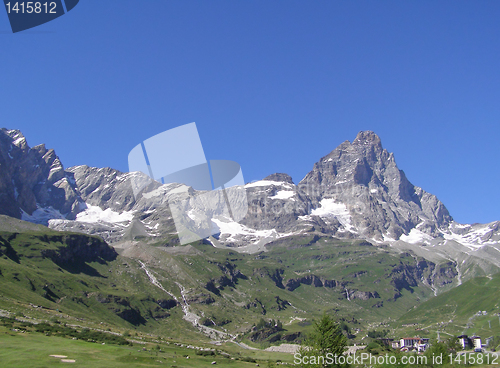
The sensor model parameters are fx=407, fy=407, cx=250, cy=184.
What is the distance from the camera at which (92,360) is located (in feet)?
156

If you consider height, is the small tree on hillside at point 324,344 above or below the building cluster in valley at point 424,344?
above

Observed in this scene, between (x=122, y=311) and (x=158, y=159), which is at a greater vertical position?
(x=158, y=159)

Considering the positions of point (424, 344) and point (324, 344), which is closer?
point (324, 344)

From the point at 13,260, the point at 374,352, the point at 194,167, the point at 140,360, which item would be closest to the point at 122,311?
the point at 13,260

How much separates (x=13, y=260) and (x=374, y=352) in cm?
16585

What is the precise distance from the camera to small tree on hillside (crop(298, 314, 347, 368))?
1563 inches

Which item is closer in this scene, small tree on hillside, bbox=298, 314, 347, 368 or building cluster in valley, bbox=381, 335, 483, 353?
small tree on hillside, bbox=298, 314, 347, 368

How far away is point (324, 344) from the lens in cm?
4091

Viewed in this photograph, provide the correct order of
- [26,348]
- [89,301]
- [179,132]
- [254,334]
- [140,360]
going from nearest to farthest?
[179,132] → [26,348] → [140,360] → [89,301] → [254,334]

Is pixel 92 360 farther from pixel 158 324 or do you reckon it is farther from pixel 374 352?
pixel 158 324

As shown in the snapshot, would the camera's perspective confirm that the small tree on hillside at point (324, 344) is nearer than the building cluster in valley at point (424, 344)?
Yes

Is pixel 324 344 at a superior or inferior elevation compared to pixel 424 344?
superior

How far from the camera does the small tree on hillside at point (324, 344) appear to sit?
39.7 m

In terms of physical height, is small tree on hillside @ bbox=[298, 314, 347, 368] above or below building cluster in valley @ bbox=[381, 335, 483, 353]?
above
